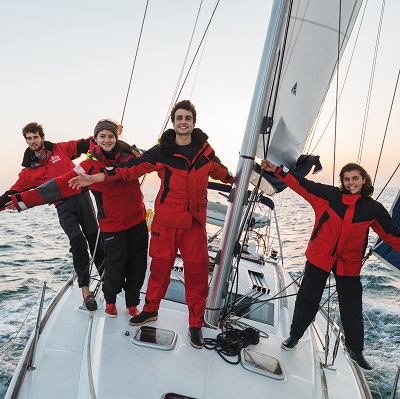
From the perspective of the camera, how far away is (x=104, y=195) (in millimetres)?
2473

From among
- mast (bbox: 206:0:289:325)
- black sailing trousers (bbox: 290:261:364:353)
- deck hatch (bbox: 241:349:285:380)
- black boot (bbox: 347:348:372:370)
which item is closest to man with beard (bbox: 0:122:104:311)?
mast (bbox: 206:0:289:325)

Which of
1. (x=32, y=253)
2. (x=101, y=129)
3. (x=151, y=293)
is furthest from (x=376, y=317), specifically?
(x=32, y=253)

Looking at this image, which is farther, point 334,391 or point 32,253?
point 32,253

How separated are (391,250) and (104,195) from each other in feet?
7.76

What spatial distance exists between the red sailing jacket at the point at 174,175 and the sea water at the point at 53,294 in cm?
118

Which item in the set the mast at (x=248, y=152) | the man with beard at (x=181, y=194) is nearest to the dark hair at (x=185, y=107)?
the man with beard at (x=181, y=194)

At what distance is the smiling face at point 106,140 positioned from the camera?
242 centimetres

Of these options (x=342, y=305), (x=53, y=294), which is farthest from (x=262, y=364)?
(x=53, y=294)

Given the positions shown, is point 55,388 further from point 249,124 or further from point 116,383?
point 249,124

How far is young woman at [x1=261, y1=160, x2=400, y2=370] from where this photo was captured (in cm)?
244

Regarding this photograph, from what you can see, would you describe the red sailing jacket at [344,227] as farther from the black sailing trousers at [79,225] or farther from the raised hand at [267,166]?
the black sailing trousers at [79,225]

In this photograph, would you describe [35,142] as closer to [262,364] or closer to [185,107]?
[185,107]

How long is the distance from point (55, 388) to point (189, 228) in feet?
4.04

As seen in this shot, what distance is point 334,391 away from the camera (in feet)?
7.07
